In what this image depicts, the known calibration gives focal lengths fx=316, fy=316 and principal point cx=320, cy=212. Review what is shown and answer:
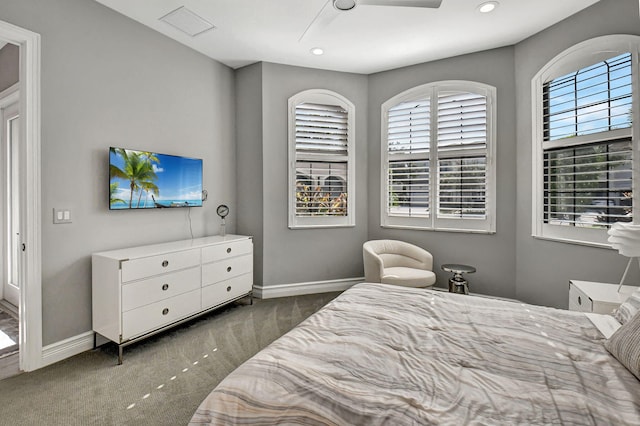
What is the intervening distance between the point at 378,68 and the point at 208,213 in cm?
295

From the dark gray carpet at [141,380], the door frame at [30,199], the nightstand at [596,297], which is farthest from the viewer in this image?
the door frame at [30,199]

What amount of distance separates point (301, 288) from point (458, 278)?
1.96 m

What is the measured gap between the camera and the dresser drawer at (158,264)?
251 centimetres

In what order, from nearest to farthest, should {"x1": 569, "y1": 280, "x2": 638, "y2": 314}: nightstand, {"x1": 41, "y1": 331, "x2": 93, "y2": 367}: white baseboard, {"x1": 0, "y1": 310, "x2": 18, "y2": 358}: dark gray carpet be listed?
{"x1": 569, "y1": 280, "x2": 638, "y2": 314}: nightstand
{"x1": 41, "y1": 331, "x2": 93, "y2": 367}: white baseboard
{"x1": 0, "y1": 310, "x2": 18, "y2": 358}: dark gray carpet

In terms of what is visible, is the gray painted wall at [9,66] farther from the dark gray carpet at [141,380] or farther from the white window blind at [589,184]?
the white window blind at [589,184]

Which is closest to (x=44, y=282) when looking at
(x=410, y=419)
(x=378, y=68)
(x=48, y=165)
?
(x=48, y=165)

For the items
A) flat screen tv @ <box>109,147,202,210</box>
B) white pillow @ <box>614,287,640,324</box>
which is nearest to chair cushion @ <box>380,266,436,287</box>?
white pillow @ <box>614,287,640,324</box>

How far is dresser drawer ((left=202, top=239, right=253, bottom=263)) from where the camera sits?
10.5ft

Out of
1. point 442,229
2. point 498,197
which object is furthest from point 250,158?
point 498,197

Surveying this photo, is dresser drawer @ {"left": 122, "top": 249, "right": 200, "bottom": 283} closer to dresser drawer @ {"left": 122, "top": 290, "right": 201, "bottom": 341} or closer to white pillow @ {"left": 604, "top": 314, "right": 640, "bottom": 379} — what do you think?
dresser drawer @ {"left": 122, "top": 290, "right": 201, "bottom": 341}

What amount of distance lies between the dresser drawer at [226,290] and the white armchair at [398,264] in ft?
4.61

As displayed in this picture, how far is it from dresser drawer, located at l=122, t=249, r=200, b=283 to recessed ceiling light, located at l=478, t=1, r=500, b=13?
3.48 m

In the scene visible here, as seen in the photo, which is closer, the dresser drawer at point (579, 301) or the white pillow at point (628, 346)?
the white pillow at point (628, 346)

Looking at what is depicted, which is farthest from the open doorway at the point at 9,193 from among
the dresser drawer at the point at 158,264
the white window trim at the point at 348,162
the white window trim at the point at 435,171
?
the white window trim at the point at 435,171
